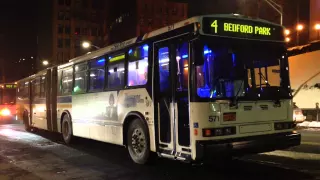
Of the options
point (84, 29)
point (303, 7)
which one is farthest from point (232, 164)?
point (84, 29)

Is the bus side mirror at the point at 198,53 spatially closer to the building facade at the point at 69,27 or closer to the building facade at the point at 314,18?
the building facade at the point at 314,18

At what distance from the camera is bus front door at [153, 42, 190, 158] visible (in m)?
7.73

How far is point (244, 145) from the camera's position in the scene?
746 centimetres

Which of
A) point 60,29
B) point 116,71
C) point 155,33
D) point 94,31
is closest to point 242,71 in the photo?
point 155,33

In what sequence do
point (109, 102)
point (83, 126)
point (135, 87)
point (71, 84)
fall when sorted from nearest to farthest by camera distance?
point (135, 87) < point (109, 102) < point (83, 126) < point (71, 84)

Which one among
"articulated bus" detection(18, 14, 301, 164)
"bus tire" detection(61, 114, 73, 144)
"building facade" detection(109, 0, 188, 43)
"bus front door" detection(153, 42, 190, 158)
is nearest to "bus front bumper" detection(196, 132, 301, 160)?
"articulated bus" detection(18, 14, 301, 164)

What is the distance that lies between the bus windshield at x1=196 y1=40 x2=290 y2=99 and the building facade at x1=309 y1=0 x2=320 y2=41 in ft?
76.3

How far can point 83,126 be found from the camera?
13.1 m

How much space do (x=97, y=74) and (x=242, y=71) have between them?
5546mm

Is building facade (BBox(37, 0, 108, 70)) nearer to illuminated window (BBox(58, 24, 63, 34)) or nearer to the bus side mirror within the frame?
illuminated window (BBox(58, 24, 63, 34))

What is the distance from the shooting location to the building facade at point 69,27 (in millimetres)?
92812

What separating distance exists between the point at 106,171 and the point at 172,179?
6.28 ft

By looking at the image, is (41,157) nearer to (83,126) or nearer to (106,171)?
(83,126)

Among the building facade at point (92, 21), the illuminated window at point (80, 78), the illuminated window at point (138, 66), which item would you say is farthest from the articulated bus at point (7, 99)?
the building facade at point (92, 21)
